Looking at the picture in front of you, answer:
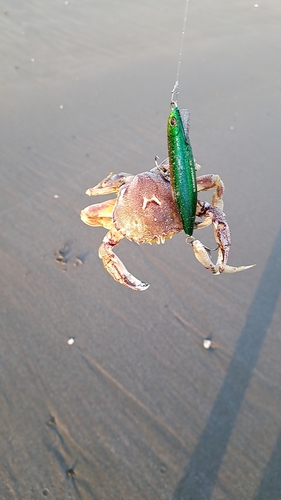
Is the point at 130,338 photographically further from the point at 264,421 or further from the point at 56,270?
the point at 264,421

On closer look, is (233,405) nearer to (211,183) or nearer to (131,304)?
(131,304)

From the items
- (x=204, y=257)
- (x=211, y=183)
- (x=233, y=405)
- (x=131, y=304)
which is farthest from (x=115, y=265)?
(x=233, y=405)

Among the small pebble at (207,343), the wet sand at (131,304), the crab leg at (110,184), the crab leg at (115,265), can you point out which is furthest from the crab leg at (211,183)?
the wet sand at (131,304)

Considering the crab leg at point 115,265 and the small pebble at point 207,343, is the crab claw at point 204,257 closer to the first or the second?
the crab leg at point 115,265

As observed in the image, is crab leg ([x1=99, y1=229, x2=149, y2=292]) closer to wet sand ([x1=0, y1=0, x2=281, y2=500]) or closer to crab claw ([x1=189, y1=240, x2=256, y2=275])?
crab claw ([x1=189, y1=240, x2=256, y2=275])

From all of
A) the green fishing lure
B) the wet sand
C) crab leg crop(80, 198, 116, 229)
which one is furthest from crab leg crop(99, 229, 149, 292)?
the wet sand

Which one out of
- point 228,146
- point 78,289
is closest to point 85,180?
point 78,289
